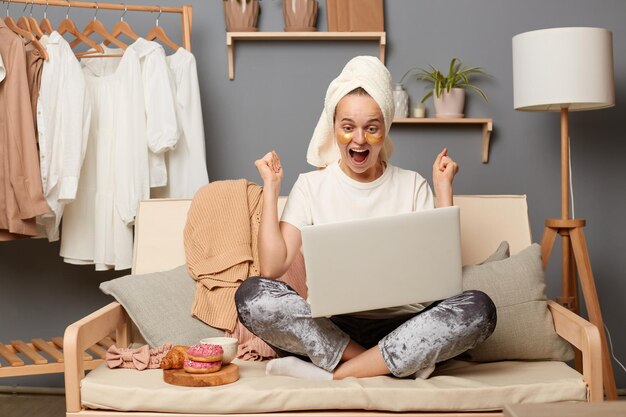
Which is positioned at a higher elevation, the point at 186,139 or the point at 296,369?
the point at 186,139

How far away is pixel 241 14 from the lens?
130 inches

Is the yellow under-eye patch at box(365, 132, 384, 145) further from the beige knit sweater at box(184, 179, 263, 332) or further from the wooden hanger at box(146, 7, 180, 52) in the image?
the wooden hanger at box(146, 7, 180, 52)

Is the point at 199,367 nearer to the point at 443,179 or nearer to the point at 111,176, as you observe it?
the point at 443,179

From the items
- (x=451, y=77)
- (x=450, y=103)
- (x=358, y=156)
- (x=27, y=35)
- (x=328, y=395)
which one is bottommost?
(x=328, y=395)

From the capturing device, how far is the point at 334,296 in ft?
5.97

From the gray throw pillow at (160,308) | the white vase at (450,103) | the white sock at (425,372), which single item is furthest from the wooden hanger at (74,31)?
the white sock at (425,372)

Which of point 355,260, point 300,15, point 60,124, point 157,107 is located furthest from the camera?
point 300,15

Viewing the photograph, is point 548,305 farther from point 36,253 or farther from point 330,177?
point 36,253

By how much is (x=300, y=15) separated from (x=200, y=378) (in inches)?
72.1

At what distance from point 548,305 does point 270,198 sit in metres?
0.85

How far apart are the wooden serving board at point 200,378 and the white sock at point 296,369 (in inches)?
4.9

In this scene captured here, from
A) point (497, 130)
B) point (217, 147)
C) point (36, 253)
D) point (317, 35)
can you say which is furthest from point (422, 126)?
point (36, 253)

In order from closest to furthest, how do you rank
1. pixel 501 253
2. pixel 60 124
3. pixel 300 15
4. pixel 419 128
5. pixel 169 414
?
pixel 169 414 → pixel 501 253 → pixel 60 124 → pixel 300 15 → pixel 419 128

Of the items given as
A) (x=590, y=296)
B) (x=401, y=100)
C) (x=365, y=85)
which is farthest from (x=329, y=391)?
(x=401, y=100)
